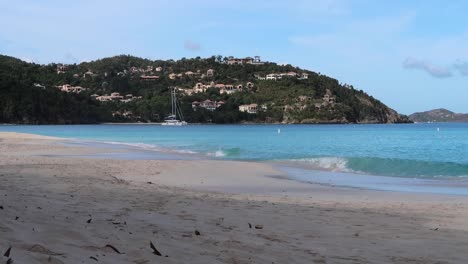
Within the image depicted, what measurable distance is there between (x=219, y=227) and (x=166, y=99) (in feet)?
555

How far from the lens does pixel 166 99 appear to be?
174 metres

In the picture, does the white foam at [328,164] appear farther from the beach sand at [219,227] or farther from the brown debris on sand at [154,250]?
the brown debris on sand at [154,250]

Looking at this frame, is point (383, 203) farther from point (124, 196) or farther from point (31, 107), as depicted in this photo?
point (31, 107)

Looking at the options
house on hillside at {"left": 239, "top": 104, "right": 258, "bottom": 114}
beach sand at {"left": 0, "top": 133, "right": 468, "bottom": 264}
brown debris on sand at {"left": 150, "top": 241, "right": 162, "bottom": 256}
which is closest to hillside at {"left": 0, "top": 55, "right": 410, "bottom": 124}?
house on hillside at {"left": 239, "top": 104, "right": 258, "bottom": 114}

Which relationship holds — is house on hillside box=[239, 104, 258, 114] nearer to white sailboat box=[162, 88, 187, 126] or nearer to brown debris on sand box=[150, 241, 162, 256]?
white sailboat box=[162, 88, 187, 126]

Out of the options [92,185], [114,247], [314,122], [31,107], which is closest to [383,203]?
[92,185]

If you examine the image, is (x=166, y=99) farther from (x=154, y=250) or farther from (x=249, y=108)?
(x=154, y=250)

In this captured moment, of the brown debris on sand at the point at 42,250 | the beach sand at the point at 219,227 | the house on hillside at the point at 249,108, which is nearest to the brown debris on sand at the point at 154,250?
the beach sand at the point at 219,227

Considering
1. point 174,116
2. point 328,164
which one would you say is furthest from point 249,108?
point 328,164

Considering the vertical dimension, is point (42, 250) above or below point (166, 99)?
below

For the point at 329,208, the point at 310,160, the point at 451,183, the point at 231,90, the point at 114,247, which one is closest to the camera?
the point at 114,247

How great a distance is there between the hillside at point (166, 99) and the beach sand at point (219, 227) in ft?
450

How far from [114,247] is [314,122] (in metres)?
165

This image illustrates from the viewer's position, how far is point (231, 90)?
19000 centimetres
